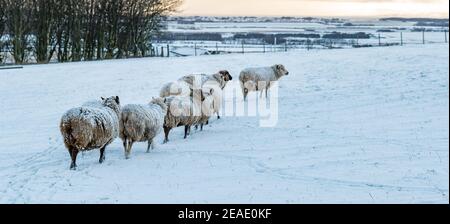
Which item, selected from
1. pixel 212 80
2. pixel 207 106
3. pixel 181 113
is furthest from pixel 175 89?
pixel 212 80

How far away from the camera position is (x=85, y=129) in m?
10.5

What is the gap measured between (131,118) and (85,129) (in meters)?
1.43

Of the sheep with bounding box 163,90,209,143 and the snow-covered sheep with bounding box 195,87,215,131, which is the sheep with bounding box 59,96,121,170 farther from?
the snow-covered sheep with bounding box 195,87,215,131

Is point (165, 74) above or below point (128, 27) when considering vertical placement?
below

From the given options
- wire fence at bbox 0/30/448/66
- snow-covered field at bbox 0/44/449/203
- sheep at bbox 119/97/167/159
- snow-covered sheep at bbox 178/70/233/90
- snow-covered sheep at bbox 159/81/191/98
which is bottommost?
snow-covered field at bbox 0/44/449/203

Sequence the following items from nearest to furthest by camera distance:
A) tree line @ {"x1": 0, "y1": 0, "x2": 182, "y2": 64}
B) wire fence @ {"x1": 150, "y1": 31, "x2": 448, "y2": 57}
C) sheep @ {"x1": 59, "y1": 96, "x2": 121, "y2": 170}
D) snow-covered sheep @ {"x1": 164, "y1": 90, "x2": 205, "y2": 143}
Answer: sheep @ {"x1": 59, "y1": 96, "x2": 121, "y2": 170} < snow-covered sheep @ {"x1": 164, "y1": 90, "x2": 205, "y2": 143} < tree line @ {"x1": 0, "y1": 0, "x2": 182, "y2": 64} < wire fence @ {"x1": 150, "y1": 31, "x2": 448, "y2": 57}

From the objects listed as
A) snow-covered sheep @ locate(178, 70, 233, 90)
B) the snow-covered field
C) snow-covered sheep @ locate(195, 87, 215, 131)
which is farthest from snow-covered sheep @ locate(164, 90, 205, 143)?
snow-covered sheep @ locate(178, 70, 233, 90)

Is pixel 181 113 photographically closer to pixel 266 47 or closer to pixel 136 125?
pixel 136 125

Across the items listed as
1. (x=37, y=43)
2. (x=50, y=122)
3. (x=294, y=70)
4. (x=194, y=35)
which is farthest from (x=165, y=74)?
(x=194, y=35)

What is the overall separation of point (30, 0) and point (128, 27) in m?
8.44

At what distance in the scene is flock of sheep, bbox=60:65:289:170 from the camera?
10.5m

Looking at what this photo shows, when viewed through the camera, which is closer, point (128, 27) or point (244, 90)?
point (244, 90)

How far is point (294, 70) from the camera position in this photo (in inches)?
1145
